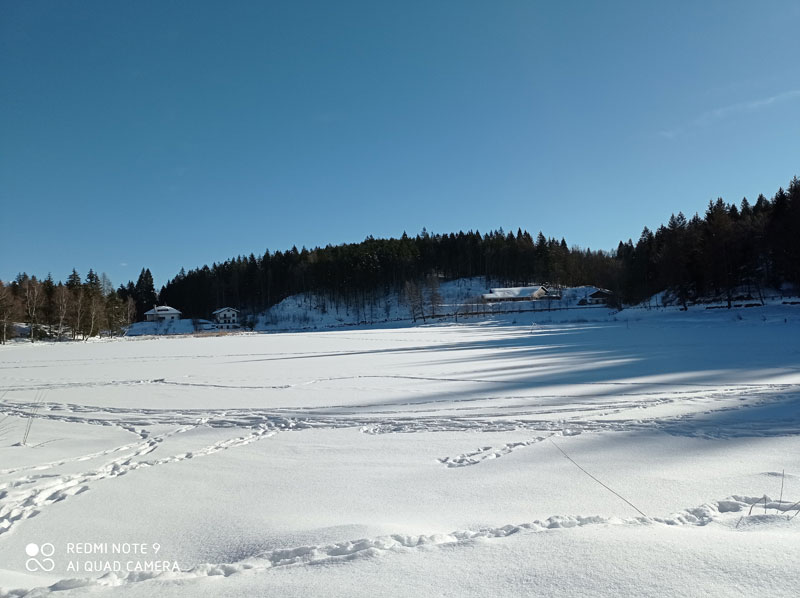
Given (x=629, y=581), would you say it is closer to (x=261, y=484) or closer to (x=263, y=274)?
(x=261, y=484)

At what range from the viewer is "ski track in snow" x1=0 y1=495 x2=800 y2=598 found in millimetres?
2793

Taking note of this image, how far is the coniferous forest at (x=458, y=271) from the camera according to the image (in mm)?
44438

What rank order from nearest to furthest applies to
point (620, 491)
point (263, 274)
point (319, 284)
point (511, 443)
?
1. point (620, 491)
2. point (511, 443)
3. point (319, 284)
4. point (263, 274)

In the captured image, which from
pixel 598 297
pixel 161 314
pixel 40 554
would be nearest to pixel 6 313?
pixel 161 314

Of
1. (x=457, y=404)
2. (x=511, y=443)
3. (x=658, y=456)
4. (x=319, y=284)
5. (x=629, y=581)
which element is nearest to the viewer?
(x=629, y=581)

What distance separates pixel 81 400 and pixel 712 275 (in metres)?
54.4

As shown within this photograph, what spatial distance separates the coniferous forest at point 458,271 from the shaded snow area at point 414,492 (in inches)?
1686

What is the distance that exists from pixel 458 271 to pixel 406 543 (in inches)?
4385

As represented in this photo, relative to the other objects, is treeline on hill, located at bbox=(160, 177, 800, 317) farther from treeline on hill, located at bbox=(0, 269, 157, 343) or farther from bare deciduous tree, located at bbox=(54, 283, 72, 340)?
bare deciduous tree, located at bbox=(54, 283, 72, 340)

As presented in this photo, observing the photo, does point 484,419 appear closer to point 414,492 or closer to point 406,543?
point 414,492

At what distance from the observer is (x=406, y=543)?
3.01 metres

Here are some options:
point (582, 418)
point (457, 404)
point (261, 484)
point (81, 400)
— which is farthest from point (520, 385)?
point (81, 400)

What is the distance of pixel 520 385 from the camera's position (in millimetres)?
10445

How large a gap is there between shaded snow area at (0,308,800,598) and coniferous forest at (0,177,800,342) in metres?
42.8
